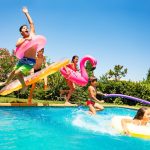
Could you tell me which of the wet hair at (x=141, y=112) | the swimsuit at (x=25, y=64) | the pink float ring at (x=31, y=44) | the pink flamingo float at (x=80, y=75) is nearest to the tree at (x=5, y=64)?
the pink flamingo float at (x=80, y=75)

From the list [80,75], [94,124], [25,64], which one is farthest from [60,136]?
[80,75]

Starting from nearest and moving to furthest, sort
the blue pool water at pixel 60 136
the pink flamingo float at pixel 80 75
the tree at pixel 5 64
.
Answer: the blue pool water at pixel 60 136
the pink flamingo float at pixel 80 75
the tree at pixel 5 64

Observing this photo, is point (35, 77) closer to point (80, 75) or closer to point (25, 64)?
point (25, 64)

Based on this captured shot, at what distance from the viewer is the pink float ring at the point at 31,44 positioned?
9203mm

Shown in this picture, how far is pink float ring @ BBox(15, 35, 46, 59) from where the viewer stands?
9203 mm

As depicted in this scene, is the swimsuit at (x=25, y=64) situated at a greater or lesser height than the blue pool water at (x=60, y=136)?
greater

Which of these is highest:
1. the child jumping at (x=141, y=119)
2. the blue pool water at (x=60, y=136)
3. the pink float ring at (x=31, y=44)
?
the pink float ring at (x=31, y=44)

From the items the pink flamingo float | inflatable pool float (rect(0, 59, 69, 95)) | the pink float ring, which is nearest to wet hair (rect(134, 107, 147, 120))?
the pink float ring

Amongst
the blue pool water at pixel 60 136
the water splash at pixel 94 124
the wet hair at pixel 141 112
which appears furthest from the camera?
the water splash at pixel 94 124

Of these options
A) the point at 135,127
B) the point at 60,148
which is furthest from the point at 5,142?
the point at 135,127

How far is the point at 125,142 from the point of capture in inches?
266

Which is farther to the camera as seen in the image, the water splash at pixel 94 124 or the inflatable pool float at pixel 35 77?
the inflatable pool float at pixel 35 77

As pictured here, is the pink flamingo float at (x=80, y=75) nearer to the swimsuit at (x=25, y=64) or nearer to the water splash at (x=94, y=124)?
the water splash at (x=94, y=124)

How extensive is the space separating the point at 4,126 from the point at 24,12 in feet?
12.2
